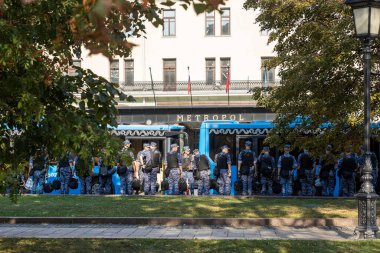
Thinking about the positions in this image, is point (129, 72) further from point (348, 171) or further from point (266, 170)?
point (348, 171)

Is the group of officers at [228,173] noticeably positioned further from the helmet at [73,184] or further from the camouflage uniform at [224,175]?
the helmet at [73,184]

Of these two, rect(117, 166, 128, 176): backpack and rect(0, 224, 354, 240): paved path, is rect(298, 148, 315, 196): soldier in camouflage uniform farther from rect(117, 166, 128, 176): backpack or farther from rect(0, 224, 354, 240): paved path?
rect(0, 224, 354, 240): paved path

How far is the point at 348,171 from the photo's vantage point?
69.7ft

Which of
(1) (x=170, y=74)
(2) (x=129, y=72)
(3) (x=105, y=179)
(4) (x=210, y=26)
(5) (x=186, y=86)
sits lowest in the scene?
(3) (x=105, y=179)

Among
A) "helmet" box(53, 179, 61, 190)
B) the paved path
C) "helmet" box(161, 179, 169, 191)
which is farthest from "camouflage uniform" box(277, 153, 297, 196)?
the paved path

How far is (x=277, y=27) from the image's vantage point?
57.9ft

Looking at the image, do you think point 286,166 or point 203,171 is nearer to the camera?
point 286,166

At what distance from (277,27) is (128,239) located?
8891 mm

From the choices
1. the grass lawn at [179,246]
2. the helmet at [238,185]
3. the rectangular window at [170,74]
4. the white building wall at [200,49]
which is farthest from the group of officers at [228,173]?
the rectangular window at [170,74]

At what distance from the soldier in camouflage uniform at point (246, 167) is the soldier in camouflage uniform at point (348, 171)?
2870 millimetres

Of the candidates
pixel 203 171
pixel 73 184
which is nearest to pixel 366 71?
pixel 203 171

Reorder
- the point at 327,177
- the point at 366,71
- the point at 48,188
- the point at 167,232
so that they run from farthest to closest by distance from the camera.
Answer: the point at 48,188
the point at 327,177
the point at 167,232
the point at 366,71

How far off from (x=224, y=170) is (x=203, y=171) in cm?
71

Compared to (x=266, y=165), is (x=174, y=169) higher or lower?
lower
